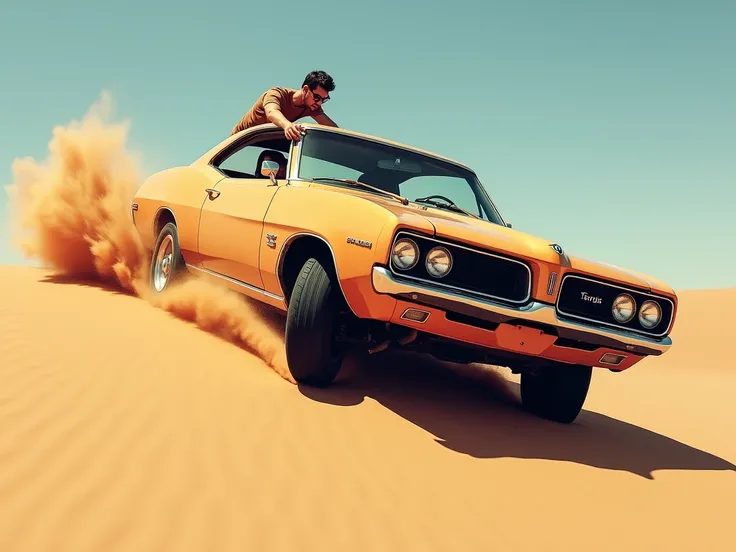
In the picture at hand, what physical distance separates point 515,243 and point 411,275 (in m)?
0.64

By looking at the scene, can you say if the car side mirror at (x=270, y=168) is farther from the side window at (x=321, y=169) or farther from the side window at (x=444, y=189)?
the side window at (x=444, y=189)

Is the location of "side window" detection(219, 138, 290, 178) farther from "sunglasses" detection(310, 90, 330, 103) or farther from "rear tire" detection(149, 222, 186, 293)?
"sunglasses" detection(310, 90, 330, 103)

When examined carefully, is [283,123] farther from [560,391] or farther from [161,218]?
[560,391]

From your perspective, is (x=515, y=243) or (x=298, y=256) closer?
(x=515, y=243)

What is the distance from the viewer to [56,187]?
7.32 m

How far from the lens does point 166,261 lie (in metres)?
5.75

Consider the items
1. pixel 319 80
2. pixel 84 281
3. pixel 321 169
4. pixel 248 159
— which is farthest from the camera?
pixel 84 281

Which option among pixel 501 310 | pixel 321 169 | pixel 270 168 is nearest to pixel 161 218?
pixel 270 168

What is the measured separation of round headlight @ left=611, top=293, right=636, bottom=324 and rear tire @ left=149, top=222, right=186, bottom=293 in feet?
11.7

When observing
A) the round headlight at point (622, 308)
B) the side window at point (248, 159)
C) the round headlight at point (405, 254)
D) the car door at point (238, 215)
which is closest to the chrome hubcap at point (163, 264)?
the car door at point (238, 215)

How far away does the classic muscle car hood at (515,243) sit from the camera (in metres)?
3.17

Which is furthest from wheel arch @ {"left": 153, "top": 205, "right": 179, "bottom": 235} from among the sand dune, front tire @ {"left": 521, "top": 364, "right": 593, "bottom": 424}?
front tire @ {"left": 521, "top": 364, "right": 593, "bottom": 424}

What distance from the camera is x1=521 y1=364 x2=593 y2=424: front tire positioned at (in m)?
4.31

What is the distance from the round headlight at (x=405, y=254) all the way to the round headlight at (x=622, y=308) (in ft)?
4.34
